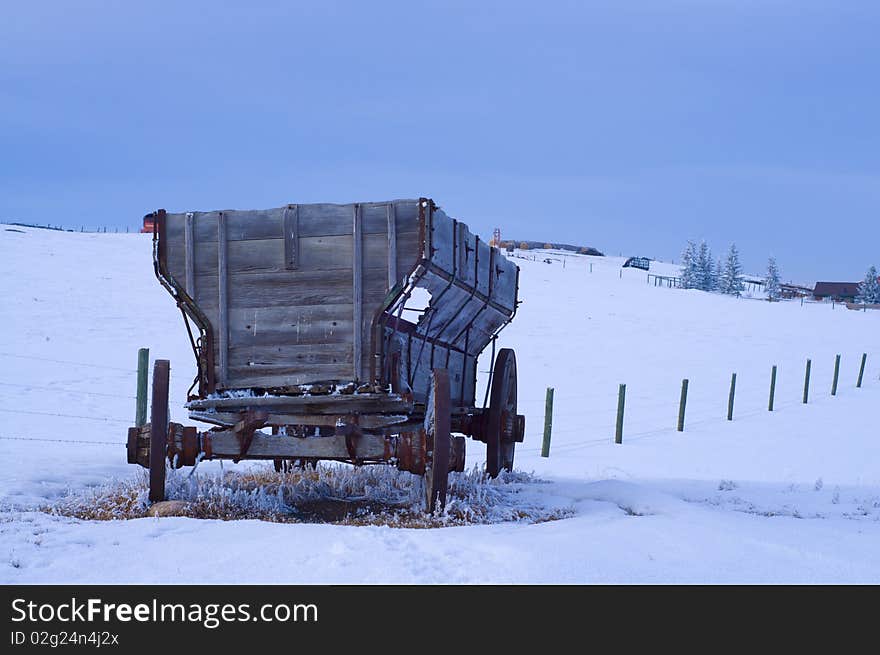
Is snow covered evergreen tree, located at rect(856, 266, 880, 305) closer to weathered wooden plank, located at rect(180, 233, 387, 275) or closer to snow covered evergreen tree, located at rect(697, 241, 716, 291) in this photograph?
snow covered evergreen tree, located at rect(697, 241, 716, 291)

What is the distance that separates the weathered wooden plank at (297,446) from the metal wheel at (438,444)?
13.2 inches

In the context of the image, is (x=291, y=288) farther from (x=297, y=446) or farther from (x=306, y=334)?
(x=297, y=446)

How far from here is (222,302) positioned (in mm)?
6000

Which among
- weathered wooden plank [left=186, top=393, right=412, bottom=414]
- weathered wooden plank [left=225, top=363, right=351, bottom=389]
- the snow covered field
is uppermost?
weathered wooden plank [left=225, top=363, right=351, bottom=389]

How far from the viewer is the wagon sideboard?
19.0 ft

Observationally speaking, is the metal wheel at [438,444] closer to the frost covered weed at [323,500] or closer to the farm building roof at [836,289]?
the frost covered weed at [323,500]

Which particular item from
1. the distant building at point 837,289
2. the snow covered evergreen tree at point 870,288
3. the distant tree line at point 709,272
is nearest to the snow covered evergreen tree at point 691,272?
the distant tree line at point 709,272

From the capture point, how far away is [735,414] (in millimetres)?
17688

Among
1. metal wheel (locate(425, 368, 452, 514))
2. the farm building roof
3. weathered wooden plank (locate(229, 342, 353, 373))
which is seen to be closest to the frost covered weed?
metal wheel (locate(425, 368, 452, 514))

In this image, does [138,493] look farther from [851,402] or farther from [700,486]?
[851,402]

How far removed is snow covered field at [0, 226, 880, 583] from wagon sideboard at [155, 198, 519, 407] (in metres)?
1.35

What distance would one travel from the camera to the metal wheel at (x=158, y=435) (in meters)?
5.70

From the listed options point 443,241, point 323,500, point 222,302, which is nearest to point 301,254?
point 222,302
